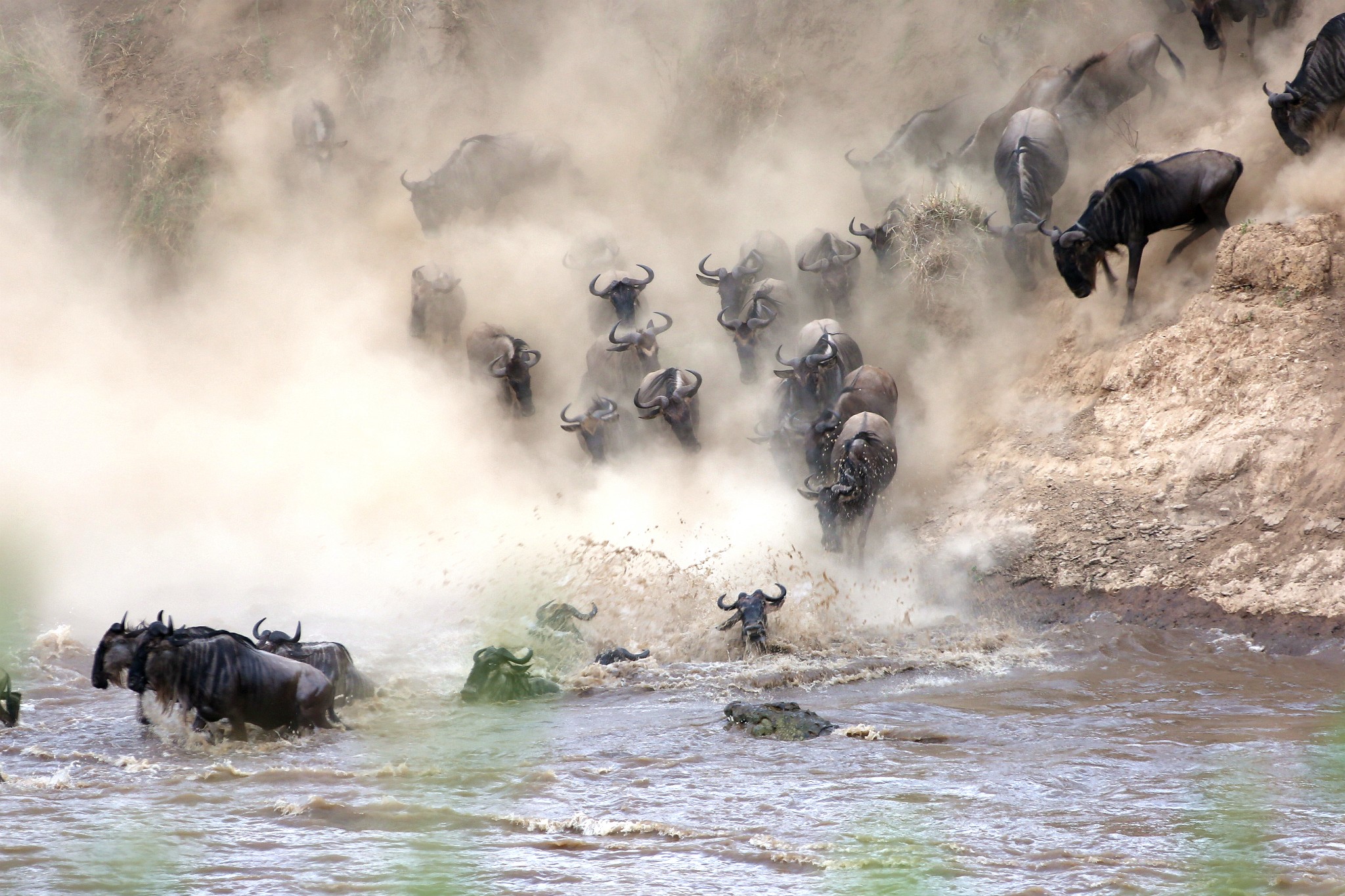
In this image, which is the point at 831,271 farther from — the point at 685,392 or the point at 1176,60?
the point at 1176,60

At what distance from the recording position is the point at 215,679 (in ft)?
21.9

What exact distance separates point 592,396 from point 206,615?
468 centimetres

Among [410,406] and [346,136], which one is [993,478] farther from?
[346,136]

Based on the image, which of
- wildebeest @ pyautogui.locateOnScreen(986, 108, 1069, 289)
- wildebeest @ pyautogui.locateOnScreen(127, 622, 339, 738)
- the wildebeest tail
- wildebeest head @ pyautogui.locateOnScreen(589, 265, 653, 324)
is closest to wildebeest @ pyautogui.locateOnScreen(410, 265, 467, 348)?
wildebeest head @ pyautogui.locateOnScreen(589, 265, 653, 324)

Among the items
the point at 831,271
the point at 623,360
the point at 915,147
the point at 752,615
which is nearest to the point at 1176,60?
the point at 915,147

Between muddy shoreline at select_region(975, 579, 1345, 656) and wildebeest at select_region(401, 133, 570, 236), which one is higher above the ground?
wildebeest at select_region(401, 133, 570, 236)

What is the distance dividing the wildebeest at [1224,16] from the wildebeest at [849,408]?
5214 mm

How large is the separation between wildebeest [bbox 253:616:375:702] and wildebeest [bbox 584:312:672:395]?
21.5 feet

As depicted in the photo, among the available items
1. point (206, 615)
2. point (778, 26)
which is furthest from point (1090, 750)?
point (778, 26)

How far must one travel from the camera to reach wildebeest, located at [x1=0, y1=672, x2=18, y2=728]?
7293mm

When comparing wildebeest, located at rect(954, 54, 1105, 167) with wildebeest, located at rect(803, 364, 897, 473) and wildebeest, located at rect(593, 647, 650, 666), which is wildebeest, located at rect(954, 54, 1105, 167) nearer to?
wildebeest, located at rect(803, 364, 897, 473)

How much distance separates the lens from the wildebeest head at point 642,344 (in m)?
13.9

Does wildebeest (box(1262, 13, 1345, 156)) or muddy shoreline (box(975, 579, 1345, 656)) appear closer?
muddy shoreline (box(975, 579, 1345, 656))

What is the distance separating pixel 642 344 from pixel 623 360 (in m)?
0.30
